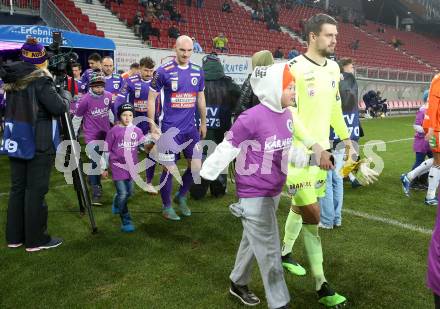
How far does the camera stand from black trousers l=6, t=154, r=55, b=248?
4363mm

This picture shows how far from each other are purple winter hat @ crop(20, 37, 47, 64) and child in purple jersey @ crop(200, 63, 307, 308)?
2.44 meters

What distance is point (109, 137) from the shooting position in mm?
5230

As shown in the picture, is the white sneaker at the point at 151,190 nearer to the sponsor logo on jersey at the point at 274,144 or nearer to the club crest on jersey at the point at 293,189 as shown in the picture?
the club crest on jersey at the point at 293,189

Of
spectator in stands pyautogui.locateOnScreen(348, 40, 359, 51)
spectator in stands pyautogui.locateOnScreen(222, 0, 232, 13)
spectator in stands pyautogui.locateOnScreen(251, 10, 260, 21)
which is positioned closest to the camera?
spectator in stands pyautogui.locateOnScreen(222, 0, 232, 13)

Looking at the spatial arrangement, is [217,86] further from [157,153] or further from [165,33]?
[165,33]

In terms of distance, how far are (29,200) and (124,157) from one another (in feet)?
3.98

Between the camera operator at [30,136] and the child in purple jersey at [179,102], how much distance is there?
4.11 feet

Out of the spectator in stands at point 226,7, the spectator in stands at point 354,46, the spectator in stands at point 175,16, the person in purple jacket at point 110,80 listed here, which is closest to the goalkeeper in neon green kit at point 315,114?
the person in purple jacket at point 110,80

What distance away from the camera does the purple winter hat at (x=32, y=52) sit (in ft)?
13.7

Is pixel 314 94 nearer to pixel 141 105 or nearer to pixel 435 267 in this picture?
pixel 435 267

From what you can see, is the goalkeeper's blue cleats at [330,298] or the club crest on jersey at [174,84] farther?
Result: the club crest on jersey at [174,84]

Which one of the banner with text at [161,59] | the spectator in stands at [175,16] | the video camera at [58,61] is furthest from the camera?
the spectator in stands at [175,16]

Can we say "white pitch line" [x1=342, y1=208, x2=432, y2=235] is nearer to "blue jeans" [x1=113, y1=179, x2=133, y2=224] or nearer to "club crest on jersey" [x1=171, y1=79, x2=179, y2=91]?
"club crest on jersey" [x1=171, y1=79, x2=179, y2=91]

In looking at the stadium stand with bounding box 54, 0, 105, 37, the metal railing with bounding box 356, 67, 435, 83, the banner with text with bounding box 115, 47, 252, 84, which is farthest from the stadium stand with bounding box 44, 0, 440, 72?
the metal railing with bounding box 356, 67, 435, 83
